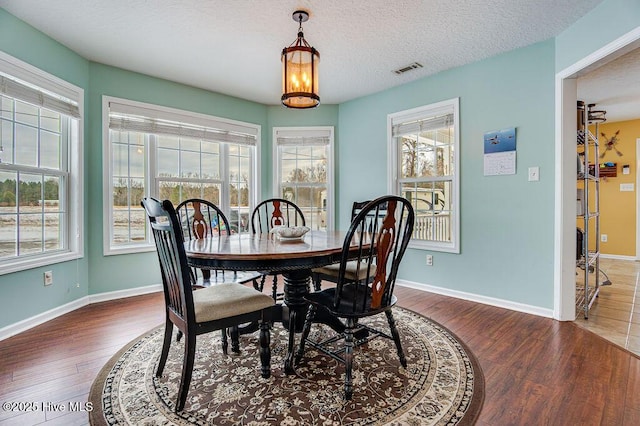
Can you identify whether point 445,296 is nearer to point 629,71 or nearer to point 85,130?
point 629,71

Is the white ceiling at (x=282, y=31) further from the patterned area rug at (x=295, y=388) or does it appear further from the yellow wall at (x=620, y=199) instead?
the yellow wall at (x=620, y=199)

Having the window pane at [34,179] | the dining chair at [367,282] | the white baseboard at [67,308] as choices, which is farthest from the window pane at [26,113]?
the dining chair at [367,282]

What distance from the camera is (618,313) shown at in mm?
2959

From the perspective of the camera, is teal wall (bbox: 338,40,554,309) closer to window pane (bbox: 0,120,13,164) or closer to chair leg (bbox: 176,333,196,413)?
chair leg (bbox: 176,333,196,413)

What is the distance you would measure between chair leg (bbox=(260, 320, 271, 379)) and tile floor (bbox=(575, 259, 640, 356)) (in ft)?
8.11

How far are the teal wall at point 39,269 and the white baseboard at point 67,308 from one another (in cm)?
4

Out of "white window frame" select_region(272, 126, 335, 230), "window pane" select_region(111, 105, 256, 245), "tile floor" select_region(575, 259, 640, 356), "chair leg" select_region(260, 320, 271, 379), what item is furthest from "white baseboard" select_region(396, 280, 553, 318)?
"window pane" select_region(111, 105, 256, 245)

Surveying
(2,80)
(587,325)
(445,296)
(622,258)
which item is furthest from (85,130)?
(622,258)

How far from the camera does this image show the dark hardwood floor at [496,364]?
1552 mm

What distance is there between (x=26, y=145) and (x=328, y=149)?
3350 millimetres

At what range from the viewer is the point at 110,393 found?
66.9 inches

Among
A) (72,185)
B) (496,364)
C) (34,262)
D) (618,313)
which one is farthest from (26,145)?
(618,313)

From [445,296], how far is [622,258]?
439 centimetres

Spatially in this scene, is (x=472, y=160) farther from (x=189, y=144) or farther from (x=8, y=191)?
(x=8, y=191)
